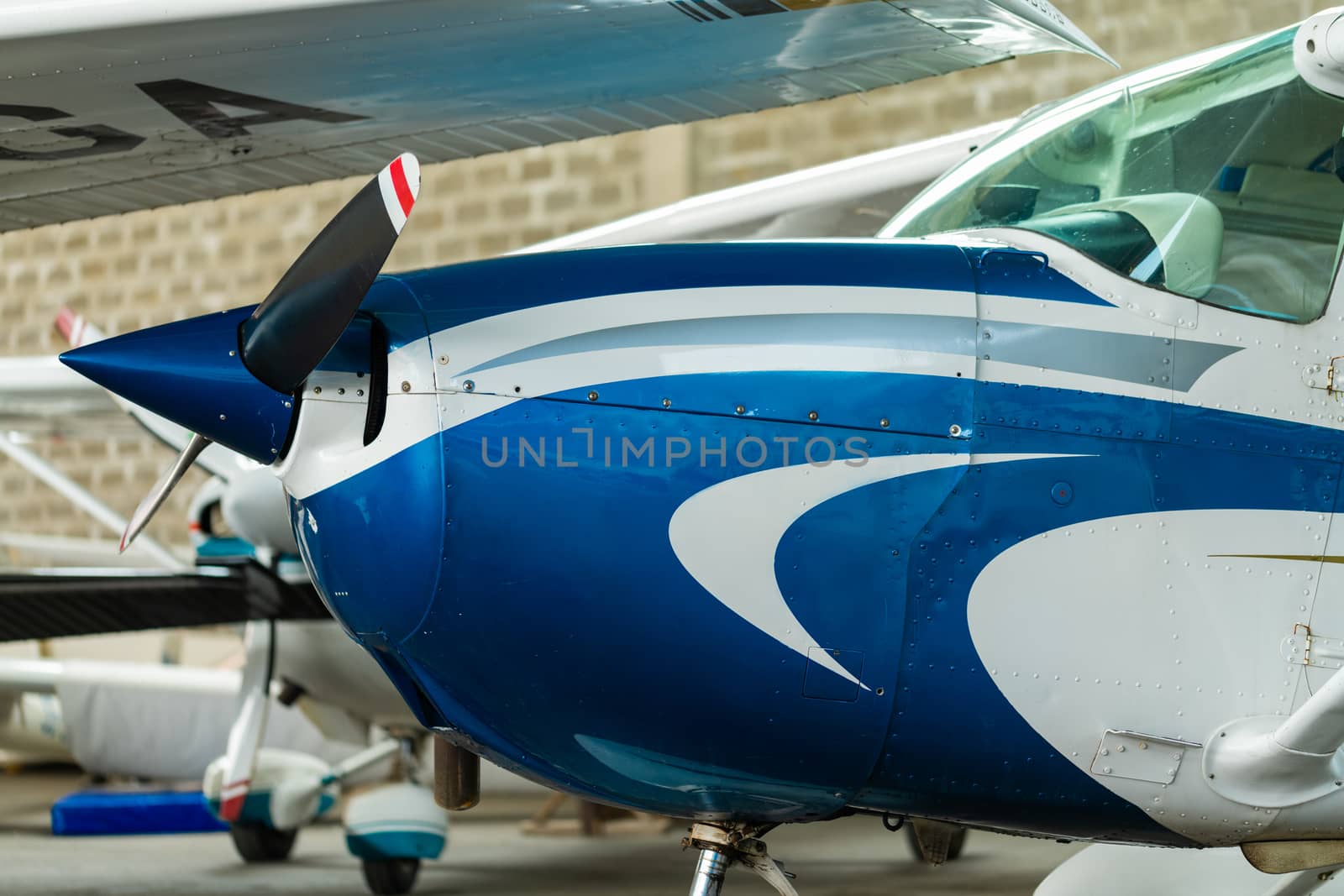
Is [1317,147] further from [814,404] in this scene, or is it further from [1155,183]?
[814,404]

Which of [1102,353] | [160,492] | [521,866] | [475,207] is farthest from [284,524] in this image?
[475,207]

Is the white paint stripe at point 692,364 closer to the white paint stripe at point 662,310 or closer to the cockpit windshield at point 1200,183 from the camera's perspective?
the white paint stripe at point 662,310

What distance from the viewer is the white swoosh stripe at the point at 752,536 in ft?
7.66

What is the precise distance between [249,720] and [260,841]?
0.95m

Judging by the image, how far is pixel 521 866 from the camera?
6.68 metres

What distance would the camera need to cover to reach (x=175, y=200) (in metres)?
4.52

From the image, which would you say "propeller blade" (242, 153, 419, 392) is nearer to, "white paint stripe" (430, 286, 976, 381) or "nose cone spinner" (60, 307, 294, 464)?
"nose cone spinner" (60, 307, 294, 464)

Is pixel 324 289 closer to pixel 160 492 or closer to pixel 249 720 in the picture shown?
pixel 160 492

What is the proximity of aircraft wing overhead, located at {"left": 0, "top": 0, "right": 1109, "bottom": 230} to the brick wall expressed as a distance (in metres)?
5.89

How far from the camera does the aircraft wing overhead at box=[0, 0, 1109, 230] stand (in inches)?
119

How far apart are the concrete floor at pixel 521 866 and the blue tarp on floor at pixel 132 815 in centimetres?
13

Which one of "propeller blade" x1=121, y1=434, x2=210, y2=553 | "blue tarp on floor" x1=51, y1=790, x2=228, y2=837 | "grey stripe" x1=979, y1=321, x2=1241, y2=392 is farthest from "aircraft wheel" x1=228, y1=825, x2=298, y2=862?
"grey stripe" x1=979, y1=321, x2=1241, y2=392

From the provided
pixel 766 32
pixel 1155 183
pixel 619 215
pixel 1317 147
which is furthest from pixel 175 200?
pixel 619 215

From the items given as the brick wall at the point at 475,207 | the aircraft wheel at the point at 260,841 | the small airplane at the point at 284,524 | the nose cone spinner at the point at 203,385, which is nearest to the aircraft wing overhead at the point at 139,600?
the small airplane at the point at 284,524
